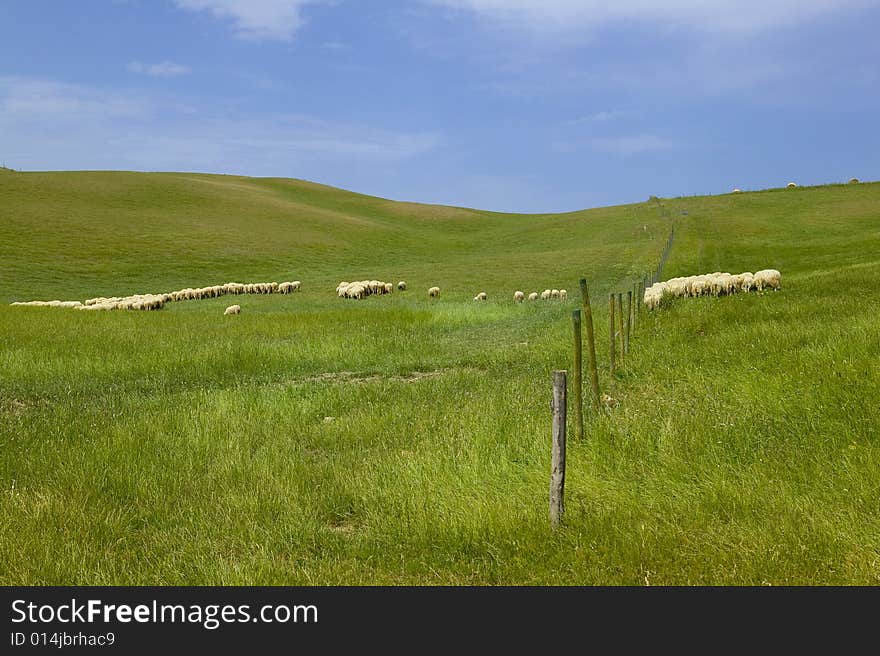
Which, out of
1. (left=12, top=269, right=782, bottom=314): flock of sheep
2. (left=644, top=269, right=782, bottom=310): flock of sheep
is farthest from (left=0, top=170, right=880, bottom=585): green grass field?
(left=12, top=269, right=782, bottom=314): flock of sheep

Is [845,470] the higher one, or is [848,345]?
[848,345]

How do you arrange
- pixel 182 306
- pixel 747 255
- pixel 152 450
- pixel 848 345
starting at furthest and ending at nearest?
pixel 747 255, pixel 182 306, pixel 848 345, pixel 152 450

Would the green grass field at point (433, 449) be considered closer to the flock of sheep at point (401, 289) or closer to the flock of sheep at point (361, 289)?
the flock of sheep at point (401, 289)

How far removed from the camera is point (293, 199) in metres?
95.9

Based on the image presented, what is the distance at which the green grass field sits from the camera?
5281 mm

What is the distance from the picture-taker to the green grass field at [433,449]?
5281 millimetres

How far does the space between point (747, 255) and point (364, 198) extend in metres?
71.2

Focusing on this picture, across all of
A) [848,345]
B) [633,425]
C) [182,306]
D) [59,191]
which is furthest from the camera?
[59,191]

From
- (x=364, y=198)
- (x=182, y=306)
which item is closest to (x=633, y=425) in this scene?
(x=182, y=306)

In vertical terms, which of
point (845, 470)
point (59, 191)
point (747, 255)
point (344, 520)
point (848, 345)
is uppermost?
point (59, 191)

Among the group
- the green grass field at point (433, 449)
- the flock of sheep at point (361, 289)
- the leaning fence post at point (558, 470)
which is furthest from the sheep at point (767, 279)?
the flock of sheep at point (361, 289)

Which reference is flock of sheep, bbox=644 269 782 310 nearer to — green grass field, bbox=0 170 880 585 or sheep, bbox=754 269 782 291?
sheep, bbox=754 269 782 291
